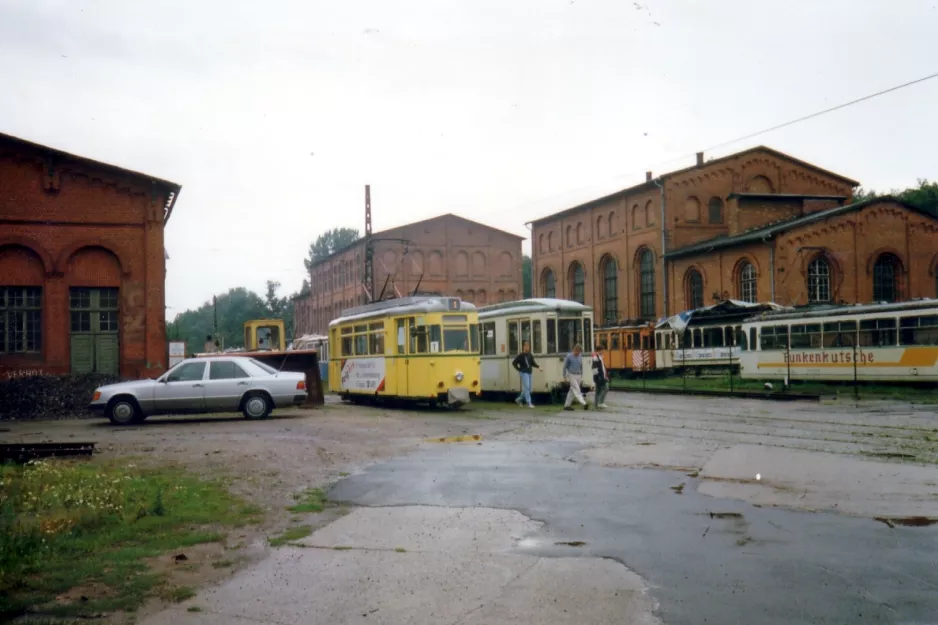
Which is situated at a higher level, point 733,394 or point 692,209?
point 692,209

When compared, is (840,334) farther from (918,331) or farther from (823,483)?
(823,483)

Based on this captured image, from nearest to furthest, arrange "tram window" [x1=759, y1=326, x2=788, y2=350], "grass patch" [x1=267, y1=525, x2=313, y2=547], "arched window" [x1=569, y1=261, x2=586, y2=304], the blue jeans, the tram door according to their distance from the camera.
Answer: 1. "grass patch" [x1=267, y1=525, x2=313, y2=547]
2. the tram door
3. the blue jeans
4. "tram window" [x1=759, y1=326, x2=788, y2=350]
5. "arched window" [x1=569, y1=261, x2=586, y2=304]

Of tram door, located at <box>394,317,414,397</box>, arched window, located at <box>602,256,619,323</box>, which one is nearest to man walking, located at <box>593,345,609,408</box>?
tram door, located at <box>394,317,414,397</box>

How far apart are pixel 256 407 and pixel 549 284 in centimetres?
5227

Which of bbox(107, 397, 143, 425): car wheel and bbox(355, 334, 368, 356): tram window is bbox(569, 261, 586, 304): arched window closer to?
bbox(355, 334, 368, 356): tram window

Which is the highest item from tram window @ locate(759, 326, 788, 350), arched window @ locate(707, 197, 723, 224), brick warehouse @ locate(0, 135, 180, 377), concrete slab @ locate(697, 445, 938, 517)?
arched window @ locate(707, 197, 723, 224)

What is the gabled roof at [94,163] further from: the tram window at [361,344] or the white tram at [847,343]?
the white tram at [847,343]

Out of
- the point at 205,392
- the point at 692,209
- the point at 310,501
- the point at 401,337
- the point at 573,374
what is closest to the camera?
the point at 310,501

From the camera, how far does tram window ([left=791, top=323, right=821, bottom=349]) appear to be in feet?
108

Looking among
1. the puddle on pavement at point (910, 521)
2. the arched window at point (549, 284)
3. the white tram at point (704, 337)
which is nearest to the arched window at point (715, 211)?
the white tram at point (704, 337)

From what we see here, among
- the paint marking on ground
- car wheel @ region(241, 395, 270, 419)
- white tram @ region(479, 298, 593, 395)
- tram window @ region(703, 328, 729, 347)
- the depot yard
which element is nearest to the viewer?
the depot yard

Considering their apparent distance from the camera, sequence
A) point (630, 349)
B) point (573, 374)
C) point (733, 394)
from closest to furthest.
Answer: point (573, 374) < point (733, 394) < point (630, 349)

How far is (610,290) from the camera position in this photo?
63188 mm

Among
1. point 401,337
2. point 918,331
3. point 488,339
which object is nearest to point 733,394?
point 918,331
